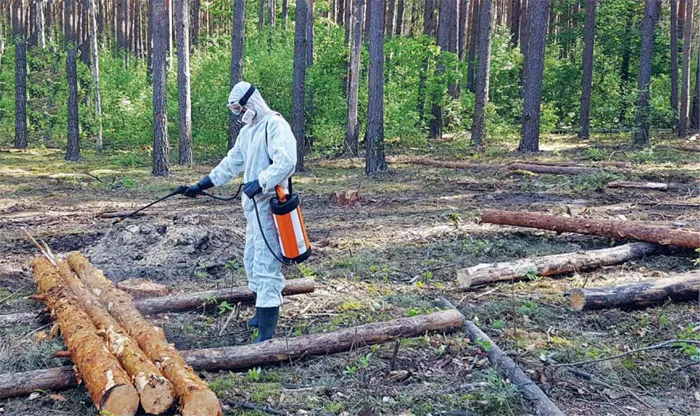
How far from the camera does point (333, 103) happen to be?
21.9 m

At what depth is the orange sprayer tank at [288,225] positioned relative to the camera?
550cm

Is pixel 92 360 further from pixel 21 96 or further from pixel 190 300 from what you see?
pixel 21 96

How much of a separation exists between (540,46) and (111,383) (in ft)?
60.3

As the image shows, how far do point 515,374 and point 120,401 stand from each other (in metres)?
2.69

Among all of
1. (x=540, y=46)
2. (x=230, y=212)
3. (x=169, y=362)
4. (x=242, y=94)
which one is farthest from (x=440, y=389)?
(x=540, y=46)

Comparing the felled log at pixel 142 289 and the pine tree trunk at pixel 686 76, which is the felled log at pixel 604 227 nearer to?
the felled log at pixel 142 289

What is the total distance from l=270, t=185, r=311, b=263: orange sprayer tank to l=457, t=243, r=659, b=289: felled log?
2352 mm

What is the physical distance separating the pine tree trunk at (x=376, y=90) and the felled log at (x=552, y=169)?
335 cm

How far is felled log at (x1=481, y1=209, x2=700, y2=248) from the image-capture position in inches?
318

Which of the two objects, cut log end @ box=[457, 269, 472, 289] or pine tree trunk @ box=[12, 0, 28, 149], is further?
pine tree trunk @ box=[12, 0, 28, 149]

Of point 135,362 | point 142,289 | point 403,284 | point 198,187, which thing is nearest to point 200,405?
point 135,362

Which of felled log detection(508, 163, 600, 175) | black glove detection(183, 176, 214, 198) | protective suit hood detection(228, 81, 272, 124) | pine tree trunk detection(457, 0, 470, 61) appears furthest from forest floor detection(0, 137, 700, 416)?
pine tree trunk detection(457, 0, 470, 61)

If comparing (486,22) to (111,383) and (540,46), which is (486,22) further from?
(111,383)

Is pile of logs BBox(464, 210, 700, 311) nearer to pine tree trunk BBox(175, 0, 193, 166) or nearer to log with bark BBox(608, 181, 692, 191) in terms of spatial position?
log with bark BBox(608, 181, 692, 191)
